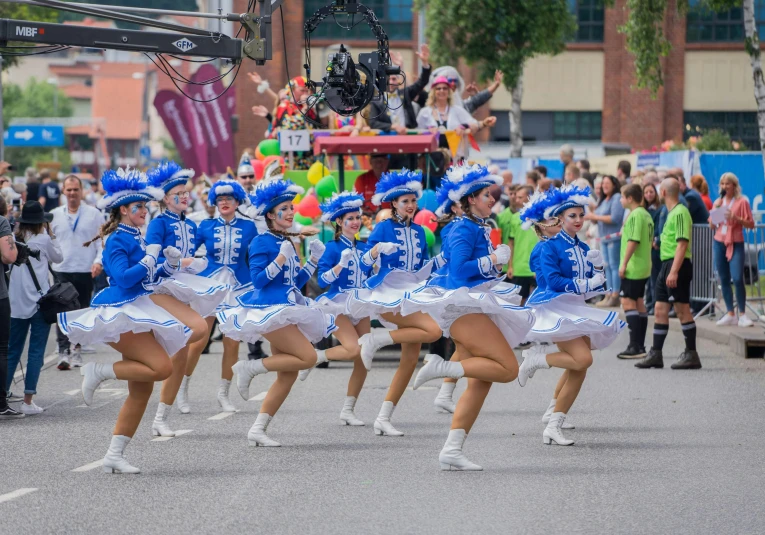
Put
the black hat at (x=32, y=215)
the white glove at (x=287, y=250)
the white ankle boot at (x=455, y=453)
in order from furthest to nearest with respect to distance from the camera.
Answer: the black hat at (x=32, y=215) → the white glove at (x=287, y=250) → the white ankle boot at (x=455, y=453)

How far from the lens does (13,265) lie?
12133 millimetres

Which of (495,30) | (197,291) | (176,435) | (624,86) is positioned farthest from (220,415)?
(624,86)

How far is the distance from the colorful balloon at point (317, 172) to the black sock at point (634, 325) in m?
4.24

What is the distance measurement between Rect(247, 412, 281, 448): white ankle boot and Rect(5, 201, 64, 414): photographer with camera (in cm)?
295

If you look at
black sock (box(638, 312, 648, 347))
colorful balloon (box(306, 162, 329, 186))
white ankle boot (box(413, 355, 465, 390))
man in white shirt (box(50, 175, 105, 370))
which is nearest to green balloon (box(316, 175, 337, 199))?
colorful balloon (box(306, 162, 329, 186))

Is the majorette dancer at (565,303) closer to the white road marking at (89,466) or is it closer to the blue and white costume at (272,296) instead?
the blue and white costume at (272,296)

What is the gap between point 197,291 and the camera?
11.0m

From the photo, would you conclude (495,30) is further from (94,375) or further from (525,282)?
(94,375)

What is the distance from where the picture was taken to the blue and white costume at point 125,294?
8781 millimetres

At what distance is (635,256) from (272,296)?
20.3 feet

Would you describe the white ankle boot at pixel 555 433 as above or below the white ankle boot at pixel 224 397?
above

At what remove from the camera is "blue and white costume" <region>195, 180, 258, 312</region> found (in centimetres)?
1176

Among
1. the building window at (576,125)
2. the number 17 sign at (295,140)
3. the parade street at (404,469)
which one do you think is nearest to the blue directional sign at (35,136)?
the building window at (576,125)

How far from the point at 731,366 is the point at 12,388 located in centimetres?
775
